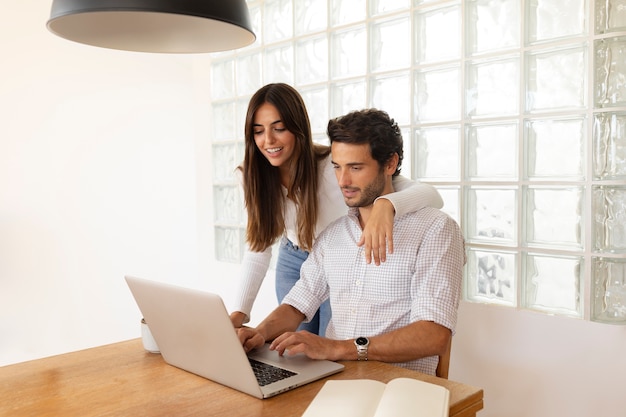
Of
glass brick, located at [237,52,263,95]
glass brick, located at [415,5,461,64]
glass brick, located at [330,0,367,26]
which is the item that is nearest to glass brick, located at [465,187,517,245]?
glass brick, located at [415,5,461,64]

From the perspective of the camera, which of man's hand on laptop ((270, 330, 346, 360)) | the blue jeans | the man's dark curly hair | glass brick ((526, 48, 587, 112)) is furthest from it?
the blue jeans

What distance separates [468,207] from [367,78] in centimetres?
75

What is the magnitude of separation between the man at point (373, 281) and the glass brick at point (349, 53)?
0.94 meters

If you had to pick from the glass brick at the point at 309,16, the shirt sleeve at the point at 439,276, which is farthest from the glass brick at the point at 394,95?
the shirt sleeve at the point at 439,276

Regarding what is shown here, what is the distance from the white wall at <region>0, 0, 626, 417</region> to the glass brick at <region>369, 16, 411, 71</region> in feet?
4.12

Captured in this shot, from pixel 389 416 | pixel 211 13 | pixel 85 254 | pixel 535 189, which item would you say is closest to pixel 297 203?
pixel 535 189

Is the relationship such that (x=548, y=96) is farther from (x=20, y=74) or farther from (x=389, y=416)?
(x=20, y=74)

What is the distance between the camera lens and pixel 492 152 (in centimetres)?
226

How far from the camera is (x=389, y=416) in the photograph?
0.98 meters

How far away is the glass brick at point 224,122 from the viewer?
339 cm

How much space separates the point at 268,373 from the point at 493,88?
4.78ft

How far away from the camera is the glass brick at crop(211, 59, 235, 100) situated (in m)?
3.39

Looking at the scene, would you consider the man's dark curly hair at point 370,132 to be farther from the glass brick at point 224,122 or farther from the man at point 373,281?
the glass brick at point 224,122

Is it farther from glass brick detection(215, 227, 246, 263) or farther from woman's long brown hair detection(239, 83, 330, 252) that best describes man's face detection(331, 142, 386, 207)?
glass brick detection(215, 227, 246, 263)
